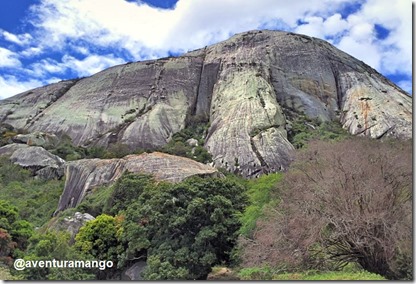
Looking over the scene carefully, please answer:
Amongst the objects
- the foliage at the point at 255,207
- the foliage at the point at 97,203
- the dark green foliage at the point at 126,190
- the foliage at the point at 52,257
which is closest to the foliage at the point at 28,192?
the foliage at the point at 97,203

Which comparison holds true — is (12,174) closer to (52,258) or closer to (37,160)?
(37,160)

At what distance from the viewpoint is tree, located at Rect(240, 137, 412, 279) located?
1340 cm

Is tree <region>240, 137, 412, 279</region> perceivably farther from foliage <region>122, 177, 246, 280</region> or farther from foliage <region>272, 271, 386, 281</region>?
foliage <region>122, 177, 246, 280</region>

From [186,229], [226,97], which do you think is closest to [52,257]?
[186,229]

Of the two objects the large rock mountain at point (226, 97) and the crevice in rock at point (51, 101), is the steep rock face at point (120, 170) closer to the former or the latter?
the large rock mountain at point (226, 97)

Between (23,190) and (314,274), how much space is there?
99.2 feet

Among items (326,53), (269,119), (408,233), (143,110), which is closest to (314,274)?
(408,233)

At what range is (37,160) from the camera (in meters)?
44.6

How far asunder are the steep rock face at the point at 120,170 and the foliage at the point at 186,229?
575 centimetres

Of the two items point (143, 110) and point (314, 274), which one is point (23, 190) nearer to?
point (143, 110)

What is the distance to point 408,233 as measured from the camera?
12578 millimetres

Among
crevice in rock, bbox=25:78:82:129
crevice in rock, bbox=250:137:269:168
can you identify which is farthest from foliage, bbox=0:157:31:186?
crevice in rock, bbox=250:137:269:168

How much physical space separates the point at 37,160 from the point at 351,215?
118 feet

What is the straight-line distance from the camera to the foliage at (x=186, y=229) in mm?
18016
